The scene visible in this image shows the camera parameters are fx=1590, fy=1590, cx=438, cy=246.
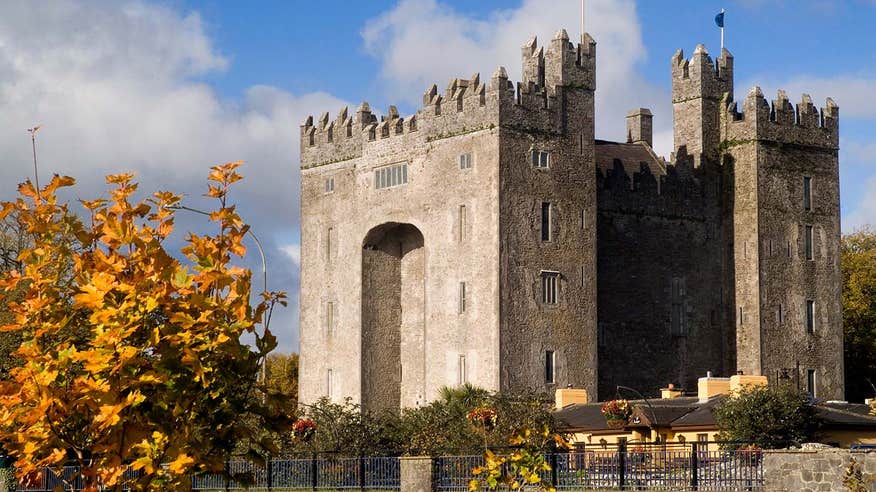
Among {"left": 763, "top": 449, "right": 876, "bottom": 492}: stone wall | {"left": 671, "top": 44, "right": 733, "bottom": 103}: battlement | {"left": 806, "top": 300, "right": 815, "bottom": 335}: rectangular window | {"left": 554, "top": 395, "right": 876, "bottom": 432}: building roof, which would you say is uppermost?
{"left": 671, "top": 44, "right": 733, "bottom": 103}: battlement

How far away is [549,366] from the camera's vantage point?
64.9 meters

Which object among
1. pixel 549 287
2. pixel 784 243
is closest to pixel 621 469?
pixel 549 287

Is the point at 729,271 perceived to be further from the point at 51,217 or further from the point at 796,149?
the point at 51,217

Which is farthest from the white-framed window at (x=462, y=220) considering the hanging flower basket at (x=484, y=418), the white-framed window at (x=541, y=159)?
the hanging flower basket at (x=484, y=418)

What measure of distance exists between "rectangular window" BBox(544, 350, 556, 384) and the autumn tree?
4782 centimetres

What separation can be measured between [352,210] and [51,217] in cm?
5572

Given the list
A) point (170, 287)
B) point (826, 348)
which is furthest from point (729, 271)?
point (170, 287)

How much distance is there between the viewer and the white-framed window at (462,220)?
66.4 meters

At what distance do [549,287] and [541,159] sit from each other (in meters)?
5.35

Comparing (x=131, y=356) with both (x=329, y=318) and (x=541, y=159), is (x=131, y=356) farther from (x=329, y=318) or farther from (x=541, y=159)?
(x=329, y=318)

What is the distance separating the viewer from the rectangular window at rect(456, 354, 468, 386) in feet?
214

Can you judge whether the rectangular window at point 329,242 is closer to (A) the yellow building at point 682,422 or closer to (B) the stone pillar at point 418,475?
(A) the yellow building at point 682,422

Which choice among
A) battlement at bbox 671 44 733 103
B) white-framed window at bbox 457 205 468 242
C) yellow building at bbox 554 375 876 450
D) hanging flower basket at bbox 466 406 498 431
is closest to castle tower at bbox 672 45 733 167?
battlement at bbox 671 44 733 103

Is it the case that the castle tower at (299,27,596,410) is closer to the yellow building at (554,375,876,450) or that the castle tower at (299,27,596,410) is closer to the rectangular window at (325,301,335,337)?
the rectangular window at (325,301,335,337)
